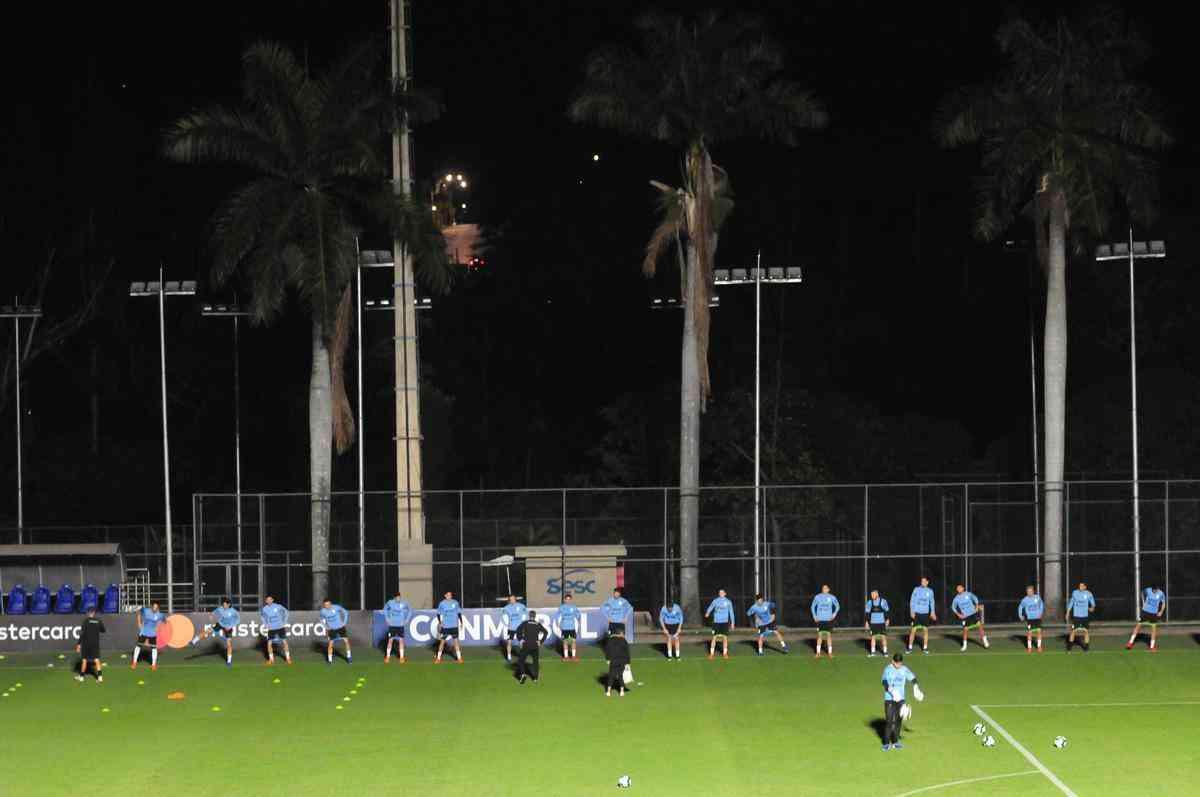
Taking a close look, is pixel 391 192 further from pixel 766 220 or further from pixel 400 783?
pixel 766 220

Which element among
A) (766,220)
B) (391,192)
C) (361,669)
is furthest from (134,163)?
(361,669)

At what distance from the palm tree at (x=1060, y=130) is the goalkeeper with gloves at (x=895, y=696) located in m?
20.6

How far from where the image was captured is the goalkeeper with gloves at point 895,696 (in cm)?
2781

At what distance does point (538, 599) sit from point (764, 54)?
15997 millimetres

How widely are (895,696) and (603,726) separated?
556 cm

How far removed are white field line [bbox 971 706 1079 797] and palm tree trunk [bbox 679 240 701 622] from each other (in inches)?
595

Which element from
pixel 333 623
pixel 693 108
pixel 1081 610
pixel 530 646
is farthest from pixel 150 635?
pixel 1081 610

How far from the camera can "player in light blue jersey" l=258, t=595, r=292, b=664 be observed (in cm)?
3909

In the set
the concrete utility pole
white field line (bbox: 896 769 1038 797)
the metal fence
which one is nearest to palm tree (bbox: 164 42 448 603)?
the concrete utility pole

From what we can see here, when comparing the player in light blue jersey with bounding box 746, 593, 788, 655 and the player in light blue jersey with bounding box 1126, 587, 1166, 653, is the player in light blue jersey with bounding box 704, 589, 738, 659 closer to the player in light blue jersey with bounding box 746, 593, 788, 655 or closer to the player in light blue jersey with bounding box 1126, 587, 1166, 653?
the player in light blue jersey with bounding box 746, 593, 788, 655

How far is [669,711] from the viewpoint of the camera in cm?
3241

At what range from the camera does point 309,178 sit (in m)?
47.4

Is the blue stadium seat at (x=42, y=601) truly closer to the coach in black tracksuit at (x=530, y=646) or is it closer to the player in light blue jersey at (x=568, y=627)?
the player in light blue jersey at (x=568, y=627)

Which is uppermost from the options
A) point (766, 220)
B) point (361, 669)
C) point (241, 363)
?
point (766, 220)
